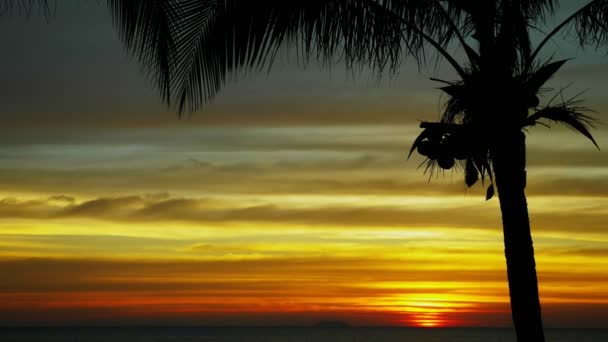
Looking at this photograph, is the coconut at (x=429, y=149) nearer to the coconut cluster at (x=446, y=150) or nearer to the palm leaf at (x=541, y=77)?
the coconut cluster at (x=446, y=150)

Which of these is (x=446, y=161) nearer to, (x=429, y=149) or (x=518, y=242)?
(x=429, y=149)

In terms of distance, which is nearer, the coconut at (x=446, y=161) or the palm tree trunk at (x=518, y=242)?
the palm tree trunk at (x=518, y=242)

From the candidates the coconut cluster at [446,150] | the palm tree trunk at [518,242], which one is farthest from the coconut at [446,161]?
the palm tree trunk at [518,242]

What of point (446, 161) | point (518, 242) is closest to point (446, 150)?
point (446, 161)

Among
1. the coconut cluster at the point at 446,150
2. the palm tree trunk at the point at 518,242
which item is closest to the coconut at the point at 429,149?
the coconut cluster at the point at 446,150

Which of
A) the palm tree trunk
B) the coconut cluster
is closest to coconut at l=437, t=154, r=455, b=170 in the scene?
the coconut cluster

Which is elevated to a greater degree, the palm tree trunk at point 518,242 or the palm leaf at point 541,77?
the palm leaf at point 541,77

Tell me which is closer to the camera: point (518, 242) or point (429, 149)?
point (518, 242)

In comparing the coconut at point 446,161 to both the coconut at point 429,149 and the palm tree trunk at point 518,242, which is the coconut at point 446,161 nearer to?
the coconut at point 429,149

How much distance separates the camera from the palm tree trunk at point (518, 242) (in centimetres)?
1038

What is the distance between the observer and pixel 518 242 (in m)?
10.4

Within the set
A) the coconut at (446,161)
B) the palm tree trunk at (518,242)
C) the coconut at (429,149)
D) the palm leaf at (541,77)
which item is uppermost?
the palm leaf at (541,77)

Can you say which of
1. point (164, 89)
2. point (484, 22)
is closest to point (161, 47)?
point (164, 89)

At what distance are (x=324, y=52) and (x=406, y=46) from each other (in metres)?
1.25
